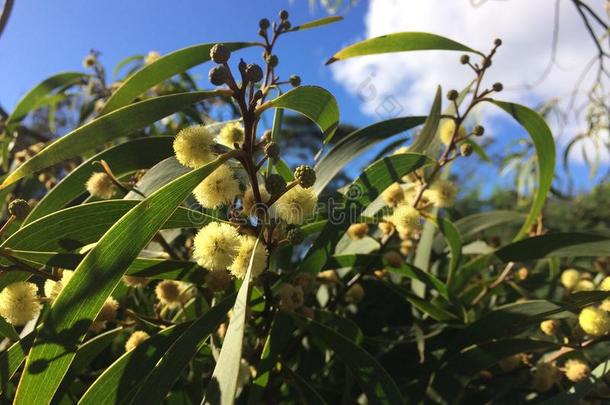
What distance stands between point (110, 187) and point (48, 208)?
123mm

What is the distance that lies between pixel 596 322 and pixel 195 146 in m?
0.83

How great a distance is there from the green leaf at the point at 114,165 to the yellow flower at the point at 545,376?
951mm

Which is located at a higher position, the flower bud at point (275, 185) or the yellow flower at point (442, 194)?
the yellow flower at point (442, 194)

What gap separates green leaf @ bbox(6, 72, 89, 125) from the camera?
4.83ft

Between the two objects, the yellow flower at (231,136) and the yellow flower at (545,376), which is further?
the yellow flower at (545,376)

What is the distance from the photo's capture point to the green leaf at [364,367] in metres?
0.84

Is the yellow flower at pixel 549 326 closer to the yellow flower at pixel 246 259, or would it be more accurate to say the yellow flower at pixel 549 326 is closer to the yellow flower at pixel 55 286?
the yellow flower at pixel 246 259

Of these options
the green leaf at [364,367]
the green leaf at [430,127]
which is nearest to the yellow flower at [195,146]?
the green leaf at [364,367]

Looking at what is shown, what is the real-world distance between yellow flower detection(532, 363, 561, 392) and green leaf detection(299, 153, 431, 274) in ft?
1.87

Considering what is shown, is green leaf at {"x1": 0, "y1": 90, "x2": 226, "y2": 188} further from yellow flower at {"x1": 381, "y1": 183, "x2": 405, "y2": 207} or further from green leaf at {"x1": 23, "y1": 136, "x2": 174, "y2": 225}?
yellow flower at {"x1": 381, "y1": 183, "x2": 405, "y2": 207}

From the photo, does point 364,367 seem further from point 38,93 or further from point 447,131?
point 38,93

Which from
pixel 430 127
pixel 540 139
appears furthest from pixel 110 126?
pixel 540 139

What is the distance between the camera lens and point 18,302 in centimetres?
74

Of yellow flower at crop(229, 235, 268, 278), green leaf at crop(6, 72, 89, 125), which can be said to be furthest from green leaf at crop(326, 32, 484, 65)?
green leaf at crop(6, 72, 89, 125)
